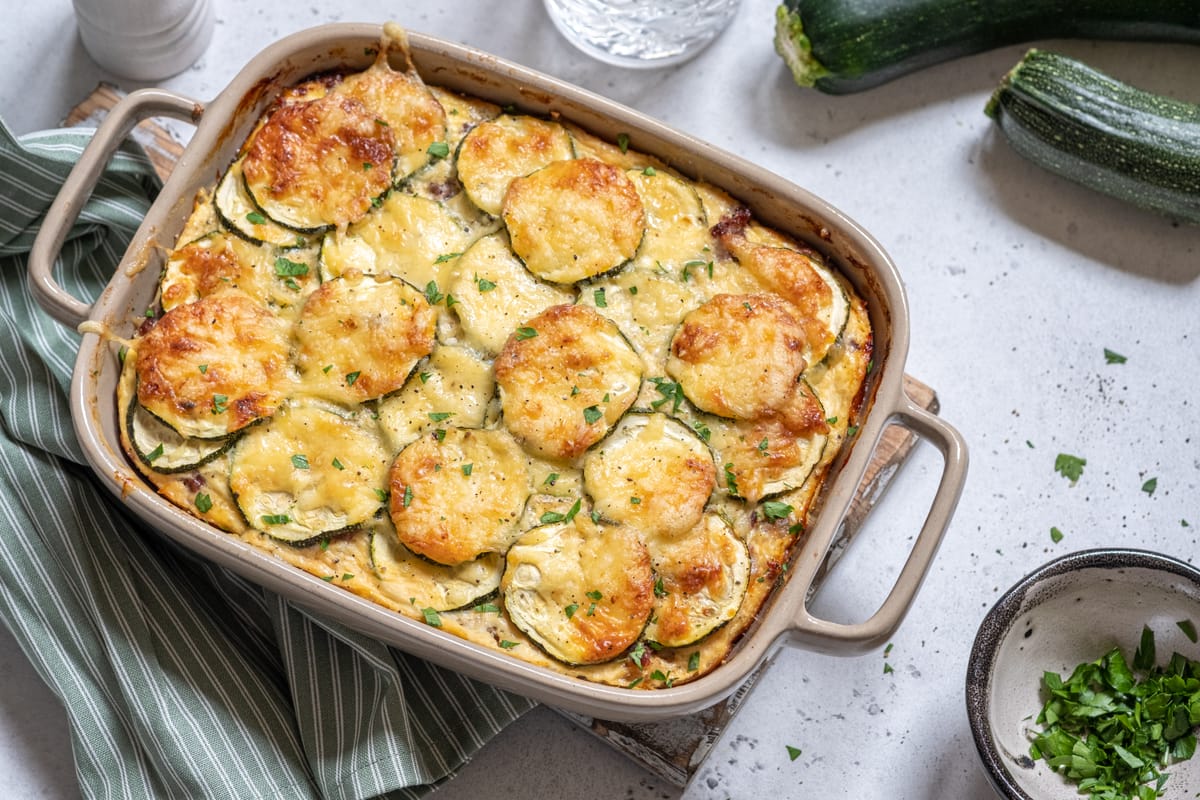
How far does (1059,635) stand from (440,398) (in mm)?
1723

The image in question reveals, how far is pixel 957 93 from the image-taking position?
3.89 metres

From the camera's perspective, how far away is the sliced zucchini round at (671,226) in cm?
314

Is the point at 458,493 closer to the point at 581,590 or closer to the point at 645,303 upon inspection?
the point at 581,590

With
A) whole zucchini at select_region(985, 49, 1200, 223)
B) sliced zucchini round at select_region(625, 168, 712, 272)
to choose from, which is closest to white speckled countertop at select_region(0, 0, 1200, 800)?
whole zucchini at select_region(985, 49, 1200, 223)

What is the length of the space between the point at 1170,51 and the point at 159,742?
135 inches

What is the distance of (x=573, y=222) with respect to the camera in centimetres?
309

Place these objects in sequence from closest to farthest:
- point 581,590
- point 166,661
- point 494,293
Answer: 1. point 581,590
2. point 494,293
3. point 166,661

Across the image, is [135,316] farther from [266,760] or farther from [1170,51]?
[1170,51]

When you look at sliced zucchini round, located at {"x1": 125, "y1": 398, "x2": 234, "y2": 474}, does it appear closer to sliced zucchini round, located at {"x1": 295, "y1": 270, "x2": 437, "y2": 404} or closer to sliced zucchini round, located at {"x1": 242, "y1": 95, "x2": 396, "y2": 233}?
sliced zucchini round, located at {"x1": 295, "y1": 270, "x2": 437, "y2": 404}

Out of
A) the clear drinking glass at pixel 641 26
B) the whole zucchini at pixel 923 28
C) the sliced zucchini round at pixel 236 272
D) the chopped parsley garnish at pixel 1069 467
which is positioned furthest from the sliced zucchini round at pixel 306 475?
the chopped parsley garnish at pixel 1069 467

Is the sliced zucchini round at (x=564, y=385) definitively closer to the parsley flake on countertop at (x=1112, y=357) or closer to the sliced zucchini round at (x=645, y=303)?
the sliced zucchini round at (x=645, y=303)

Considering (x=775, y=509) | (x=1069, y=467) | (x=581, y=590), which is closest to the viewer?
(x=581, y=590)

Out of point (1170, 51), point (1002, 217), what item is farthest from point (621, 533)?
point (1170, 51)

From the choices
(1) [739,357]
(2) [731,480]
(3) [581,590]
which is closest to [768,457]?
(2) [731,480]
